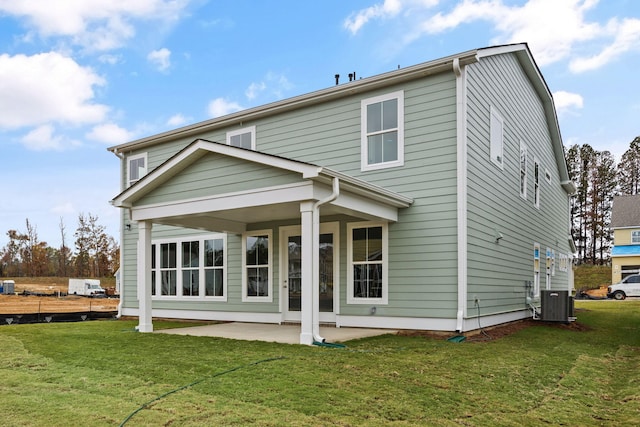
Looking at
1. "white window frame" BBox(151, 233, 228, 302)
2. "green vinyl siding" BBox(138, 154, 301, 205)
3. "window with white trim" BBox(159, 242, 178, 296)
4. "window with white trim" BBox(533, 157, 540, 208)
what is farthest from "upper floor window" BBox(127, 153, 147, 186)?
"window with white trim" BBox(533, 157, 540, 208)

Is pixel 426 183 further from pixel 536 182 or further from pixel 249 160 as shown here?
pixel 536 182

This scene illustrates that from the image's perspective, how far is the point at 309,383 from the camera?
5.12 m

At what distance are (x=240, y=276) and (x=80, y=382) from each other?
703 cm

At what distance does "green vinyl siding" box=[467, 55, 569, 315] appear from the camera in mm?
9648

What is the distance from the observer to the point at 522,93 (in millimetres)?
13406

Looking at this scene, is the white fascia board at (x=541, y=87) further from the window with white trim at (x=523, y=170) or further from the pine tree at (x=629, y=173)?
the pine tree at (x=629, y=173)

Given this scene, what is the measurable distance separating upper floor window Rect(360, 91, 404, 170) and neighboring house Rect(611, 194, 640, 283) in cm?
3003

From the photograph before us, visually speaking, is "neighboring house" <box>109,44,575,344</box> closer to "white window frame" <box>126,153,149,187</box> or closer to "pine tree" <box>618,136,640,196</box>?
"white window frame" <box>126,153,149,187</box>

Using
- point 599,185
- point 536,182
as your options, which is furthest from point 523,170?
point 599,185

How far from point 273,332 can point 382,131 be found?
181 inches

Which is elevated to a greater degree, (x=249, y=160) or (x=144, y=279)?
(x=249, y=160)

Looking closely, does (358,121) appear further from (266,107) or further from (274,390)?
(274,390)

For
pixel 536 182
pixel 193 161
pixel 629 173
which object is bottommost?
pixel 193 161

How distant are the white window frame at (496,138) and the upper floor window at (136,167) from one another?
960 centimetres
